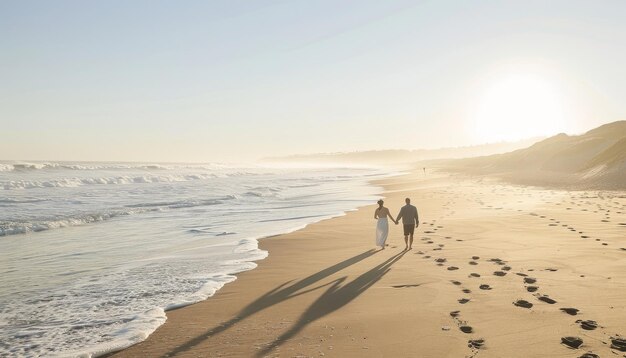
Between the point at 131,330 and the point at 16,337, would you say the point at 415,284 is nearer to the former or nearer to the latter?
the point at 131,330

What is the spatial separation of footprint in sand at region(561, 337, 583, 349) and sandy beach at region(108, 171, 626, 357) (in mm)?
23

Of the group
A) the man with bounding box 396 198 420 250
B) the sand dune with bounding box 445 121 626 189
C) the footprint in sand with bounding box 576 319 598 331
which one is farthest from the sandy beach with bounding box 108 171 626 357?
the sand dune with bounding box 445 121 626 189

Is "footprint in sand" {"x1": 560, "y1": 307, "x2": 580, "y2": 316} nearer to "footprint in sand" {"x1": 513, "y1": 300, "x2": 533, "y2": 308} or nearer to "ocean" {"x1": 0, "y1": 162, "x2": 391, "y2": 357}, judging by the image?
"footprint in sand" {"x1": 513, "y1": 300, "x2": 533, "y2": 308}

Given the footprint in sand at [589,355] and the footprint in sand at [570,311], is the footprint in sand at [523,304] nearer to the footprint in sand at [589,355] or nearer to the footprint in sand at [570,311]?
the footprint in sand at [570,311]

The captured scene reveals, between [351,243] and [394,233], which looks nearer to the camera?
[351,243]

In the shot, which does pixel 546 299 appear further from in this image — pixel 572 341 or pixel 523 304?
pixel 572 341

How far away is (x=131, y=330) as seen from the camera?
6.55 metres

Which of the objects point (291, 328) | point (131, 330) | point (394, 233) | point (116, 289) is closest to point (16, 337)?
point (131, 330)

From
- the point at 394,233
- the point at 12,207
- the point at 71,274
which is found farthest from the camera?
the point at 12,207

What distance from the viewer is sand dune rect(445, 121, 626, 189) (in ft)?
103

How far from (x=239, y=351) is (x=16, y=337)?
3.74m

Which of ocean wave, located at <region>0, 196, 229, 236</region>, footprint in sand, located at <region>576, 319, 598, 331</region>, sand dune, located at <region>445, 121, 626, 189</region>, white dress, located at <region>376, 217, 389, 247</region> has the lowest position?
footprint in sand, located at <region>576, 319, 598, 331</region>

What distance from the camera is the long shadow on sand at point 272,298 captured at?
605cm

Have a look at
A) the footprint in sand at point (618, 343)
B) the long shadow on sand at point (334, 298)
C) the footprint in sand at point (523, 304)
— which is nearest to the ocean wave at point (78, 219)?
the long shadow on sand at point (334, 298)
